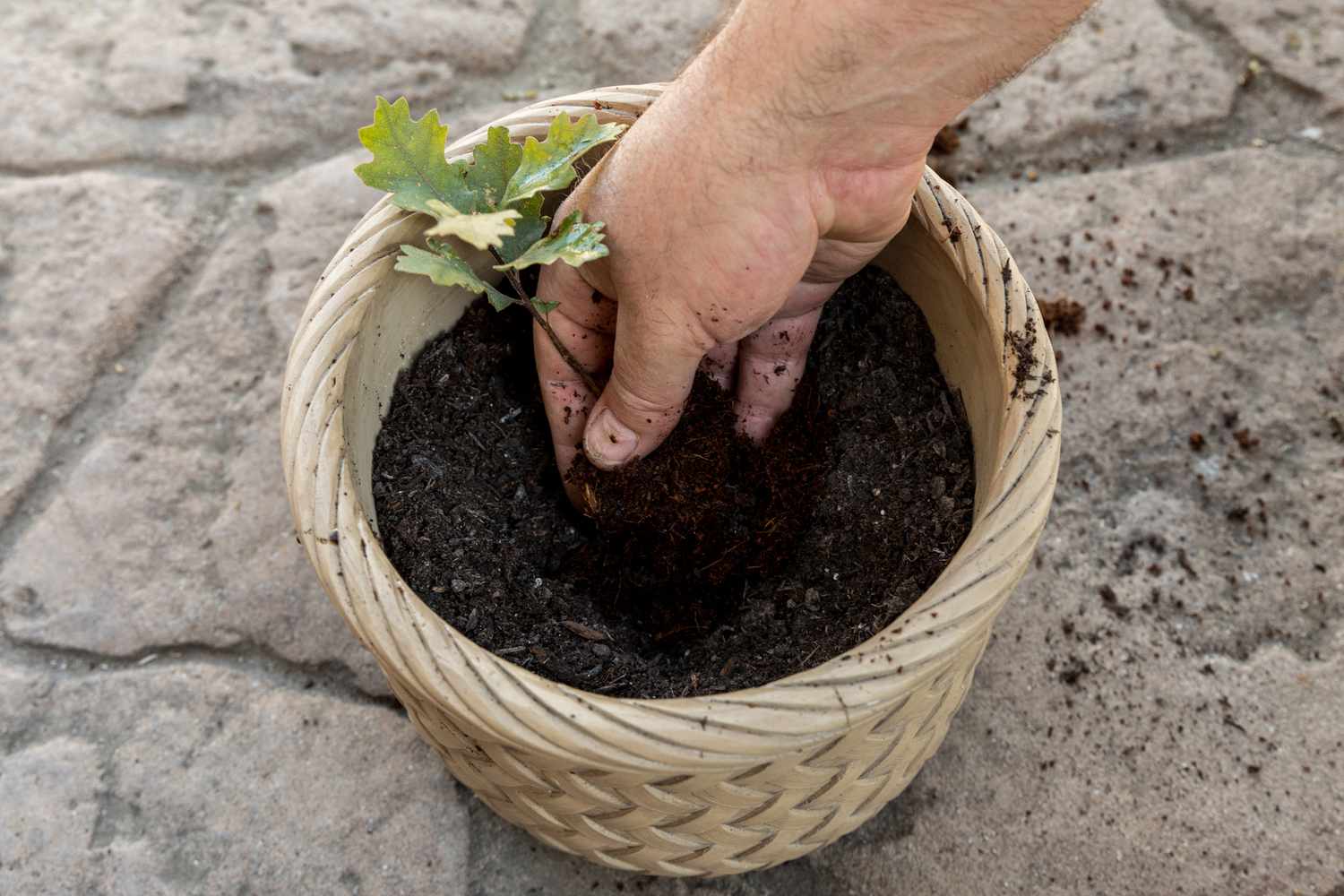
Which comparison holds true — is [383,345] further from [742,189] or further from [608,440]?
[742,189]

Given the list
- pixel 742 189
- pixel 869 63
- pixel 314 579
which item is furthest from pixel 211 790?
pixel 869 63

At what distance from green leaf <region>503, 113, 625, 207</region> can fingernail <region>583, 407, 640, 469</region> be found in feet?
0.87

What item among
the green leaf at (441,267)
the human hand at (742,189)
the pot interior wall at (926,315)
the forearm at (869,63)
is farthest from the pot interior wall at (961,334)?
the green leaf at (441,267)

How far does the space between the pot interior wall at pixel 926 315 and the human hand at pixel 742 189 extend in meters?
0.11

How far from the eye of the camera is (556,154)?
990mm

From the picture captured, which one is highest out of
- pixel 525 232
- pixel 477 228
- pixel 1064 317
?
pixel 477 228

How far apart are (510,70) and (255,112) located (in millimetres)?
420

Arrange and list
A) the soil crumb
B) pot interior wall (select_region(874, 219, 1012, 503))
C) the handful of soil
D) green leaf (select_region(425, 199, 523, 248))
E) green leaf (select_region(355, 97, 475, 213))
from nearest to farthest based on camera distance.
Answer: green leaf (select_region(425, 199, 523, 248))
green leaf (select_region(355, 97, 475, 213))
pot interior wall (select_region(874, 219, 1012, 503))
the handful of soil
the soil crumb

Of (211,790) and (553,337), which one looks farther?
(211,790)

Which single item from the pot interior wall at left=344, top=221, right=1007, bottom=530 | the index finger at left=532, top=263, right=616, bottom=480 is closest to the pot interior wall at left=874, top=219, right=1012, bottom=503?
the pot interior wall at left=344, top=221, right=1007, bottom=530

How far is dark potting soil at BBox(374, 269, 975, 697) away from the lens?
43.8 inches

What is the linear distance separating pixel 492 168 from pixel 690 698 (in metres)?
0.51

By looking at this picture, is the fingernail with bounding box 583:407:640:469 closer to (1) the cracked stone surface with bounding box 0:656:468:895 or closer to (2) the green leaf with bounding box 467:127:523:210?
(2) the green leaf with bounding box 467:127:523:210

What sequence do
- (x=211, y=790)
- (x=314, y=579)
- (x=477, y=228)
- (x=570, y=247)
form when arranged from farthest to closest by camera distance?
(x=314, y=579)
(x=211, y=790)
(x=570, y=247)
(x=477, y=228)
